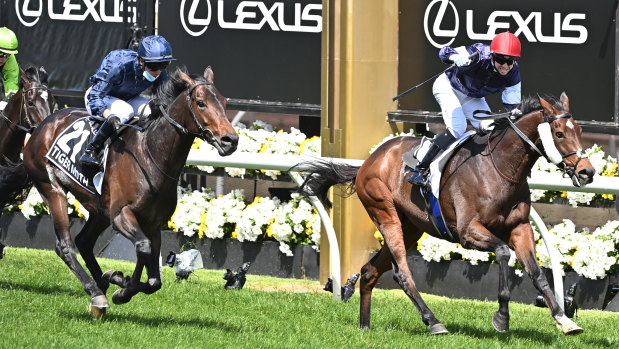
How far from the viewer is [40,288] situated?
10.2 metres

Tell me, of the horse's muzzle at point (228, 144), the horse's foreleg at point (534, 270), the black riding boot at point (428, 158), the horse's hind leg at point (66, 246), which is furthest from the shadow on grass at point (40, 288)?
the horse's foreleg at point (534, 270)

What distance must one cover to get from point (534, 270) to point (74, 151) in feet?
10.6

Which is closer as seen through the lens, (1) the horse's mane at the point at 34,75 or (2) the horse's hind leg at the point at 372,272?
(2) the horse's hind leg at the point at 372,272

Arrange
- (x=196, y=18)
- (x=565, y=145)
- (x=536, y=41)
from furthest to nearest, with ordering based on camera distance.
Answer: (x=196, y=18), (x=536, y=41), (x=565, y=145)

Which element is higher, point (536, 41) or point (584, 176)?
point (536, 41)

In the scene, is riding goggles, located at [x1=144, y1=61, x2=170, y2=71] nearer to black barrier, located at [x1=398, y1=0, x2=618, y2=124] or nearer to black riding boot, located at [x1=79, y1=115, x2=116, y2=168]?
black riding boot, located at [x1=79, y1=115, x2=116, y2=168]

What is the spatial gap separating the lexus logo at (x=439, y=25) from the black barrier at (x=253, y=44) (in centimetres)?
118

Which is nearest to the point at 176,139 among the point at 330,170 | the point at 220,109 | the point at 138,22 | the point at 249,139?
the point at 220,109

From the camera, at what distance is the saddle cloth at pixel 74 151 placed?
9.30 m

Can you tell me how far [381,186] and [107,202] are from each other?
1763 mm

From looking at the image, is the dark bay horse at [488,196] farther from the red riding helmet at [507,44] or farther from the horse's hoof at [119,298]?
the horse's hoof at [119,298]

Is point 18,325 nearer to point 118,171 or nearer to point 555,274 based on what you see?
point 118,171

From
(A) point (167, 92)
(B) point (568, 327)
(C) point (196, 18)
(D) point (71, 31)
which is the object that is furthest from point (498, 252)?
(D) point (71, 31)

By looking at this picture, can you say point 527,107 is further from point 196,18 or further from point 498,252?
point 196,18
